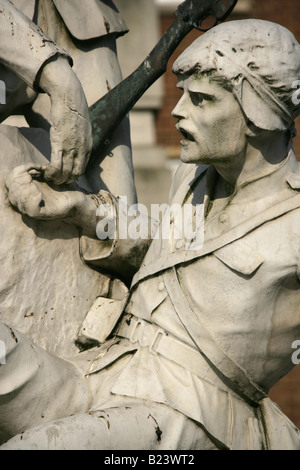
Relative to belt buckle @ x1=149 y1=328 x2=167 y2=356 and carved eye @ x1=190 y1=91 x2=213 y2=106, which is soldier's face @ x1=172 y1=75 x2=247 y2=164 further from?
belt buckle @ x1=149 y1=328 x2=167 y2=356

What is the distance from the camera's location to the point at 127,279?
529 cm

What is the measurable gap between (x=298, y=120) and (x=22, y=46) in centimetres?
777

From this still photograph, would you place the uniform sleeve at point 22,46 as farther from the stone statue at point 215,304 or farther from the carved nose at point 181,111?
the carved nose at point 181,111

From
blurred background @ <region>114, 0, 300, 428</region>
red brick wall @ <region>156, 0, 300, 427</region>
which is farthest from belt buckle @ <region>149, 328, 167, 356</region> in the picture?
red brick wall @ <region>156, 0, 300, 427</region>

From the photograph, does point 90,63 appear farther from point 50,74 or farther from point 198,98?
point 198,98

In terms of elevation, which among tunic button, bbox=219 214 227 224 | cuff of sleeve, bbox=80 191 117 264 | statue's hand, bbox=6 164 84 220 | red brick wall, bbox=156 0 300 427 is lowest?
red brick wall, bbox=156 0 300 427

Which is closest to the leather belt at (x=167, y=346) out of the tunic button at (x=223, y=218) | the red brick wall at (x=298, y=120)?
the tunic button at (x=223, y=218)

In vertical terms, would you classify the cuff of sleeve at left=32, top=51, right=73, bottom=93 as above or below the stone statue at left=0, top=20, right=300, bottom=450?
above

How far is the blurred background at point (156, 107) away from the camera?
31.8ft

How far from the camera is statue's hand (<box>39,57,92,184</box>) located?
4805 millimetres

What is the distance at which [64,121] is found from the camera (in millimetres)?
4816

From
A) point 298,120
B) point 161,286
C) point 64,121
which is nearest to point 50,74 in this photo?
point 64,121

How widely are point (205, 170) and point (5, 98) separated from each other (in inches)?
31.1

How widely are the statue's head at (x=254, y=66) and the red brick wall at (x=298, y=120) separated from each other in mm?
6393
